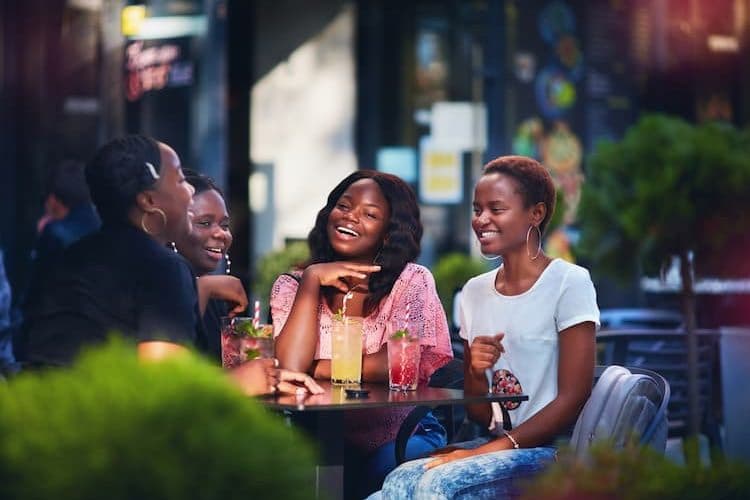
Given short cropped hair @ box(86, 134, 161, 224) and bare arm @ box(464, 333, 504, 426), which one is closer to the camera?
short cropped hair @ box(86, 134, 161, 224)

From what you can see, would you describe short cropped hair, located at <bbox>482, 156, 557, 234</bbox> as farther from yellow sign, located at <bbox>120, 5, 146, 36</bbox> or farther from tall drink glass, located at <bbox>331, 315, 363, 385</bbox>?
yellow sign, located at <bbox>120, 5, 146, 36</bbox>

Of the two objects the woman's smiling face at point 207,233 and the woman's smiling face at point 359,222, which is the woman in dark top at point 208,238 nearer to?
the woman's smiling face at point 207,233

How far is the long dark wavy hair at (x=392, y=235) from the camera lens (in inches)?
165

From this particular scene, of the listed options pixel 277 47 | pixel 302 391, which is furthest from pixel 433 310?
pixel 277 47

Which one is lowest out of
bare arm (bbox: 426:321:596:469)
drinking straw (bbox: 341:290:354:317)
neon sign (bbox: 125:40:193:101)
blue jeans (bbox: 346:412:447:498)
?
blue jeans (bbox: 346:412:447:498)

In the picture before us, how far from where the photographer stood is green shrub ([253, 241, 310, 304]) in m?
9.12

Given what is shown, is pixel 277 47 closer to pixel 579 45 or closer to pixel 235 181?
pixel 235 181

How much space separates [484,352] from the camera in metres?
3.69

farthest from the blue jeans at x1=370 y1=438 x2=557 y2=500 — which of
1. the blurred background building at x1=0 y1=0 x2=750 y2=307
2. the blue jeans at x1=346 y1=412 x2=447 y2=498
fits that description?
the blurred background building at x1=0 y1=0 x2=750 y2=307

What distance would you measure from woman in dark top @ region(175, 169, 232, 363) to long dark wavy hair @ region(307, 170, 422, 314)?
374 millimetres

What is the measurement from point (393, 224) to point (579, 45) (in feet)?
27.2

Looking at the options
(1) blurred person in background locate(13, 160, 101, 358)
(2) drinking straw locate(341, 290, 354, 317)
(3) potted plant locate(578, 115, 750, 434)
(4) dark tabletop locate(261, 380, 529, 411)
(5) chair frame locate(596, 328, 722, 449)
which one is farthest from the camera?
(1) blurred person in background locate(13, 160, 101, 358)

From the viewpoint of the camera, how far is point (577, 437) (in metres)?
3.49

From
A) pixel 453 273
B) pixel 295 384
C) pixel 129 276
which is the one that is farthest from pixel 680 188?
pixel 129 276
